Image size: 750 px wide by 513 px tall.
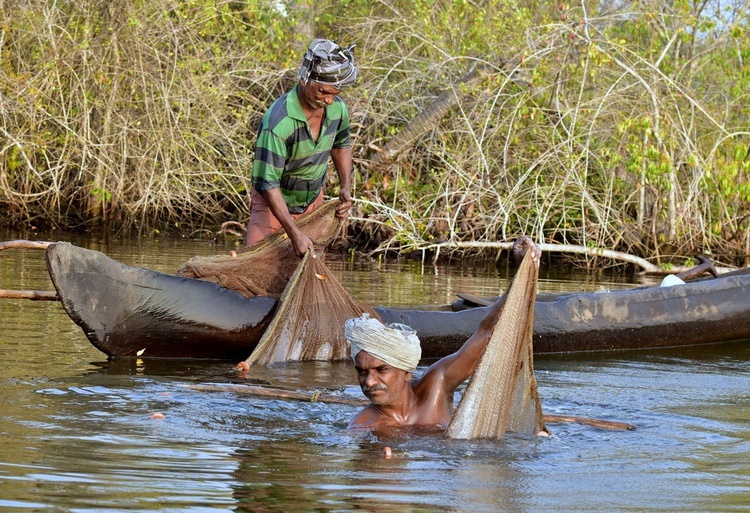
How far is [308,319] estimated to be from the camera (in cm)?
693

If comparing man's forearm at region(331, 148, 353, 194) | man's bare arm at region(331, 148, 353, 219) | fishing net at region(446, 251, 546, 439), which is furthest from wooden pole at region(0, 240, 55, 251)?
fishing net at region(446, 251, 546, 439)

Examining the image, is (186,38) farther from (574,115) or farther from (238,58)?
(574,115)

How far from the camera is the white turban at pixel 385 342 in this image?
4609 millimetres

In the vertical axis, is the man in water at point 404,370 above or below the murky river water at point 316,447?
above

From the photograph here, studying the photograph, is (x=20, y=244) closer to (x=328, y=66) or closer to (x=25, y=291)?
(x=25, y=291)

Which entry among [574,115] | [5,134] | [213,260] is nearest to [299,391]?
[213,260]

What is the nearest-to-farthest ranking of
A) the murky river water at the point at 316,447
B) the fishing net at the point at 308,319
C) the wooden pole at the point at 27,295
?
the murky river water at the point at 316,447
the wooden pole at the point at 27,295
the fishing net at the point at 308,319

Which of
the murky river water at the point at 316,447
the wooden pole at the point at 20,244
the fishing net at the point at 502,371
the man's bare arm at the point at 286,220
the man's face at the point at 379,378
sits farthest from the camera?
the man's bare arm at the point at 286,220

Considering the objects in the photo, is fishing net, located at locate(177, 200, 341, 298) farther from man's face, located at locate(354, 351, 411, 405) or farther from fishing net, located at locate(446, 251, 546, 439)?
fishing net, located at locate(446, 251, 546, 439)

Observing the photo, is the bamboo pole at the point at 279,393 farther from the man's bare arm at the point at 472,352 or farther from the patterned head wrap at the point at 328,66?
the patterned head wrap at the point at 328,66

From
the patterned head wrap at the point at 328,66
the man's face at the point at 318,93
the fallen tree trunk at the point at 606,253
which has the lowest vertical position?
the fallen tree trunk at the point at 606,253

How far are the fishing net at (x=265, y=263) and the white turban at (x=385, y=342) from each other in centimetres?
244

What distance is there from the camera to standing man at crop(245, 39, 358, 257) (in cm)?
650

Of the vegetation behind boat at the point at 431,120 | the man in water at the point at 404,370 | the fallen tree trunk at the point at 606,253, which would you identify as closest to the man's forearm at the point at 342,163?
the man in water at the point at 404,370
